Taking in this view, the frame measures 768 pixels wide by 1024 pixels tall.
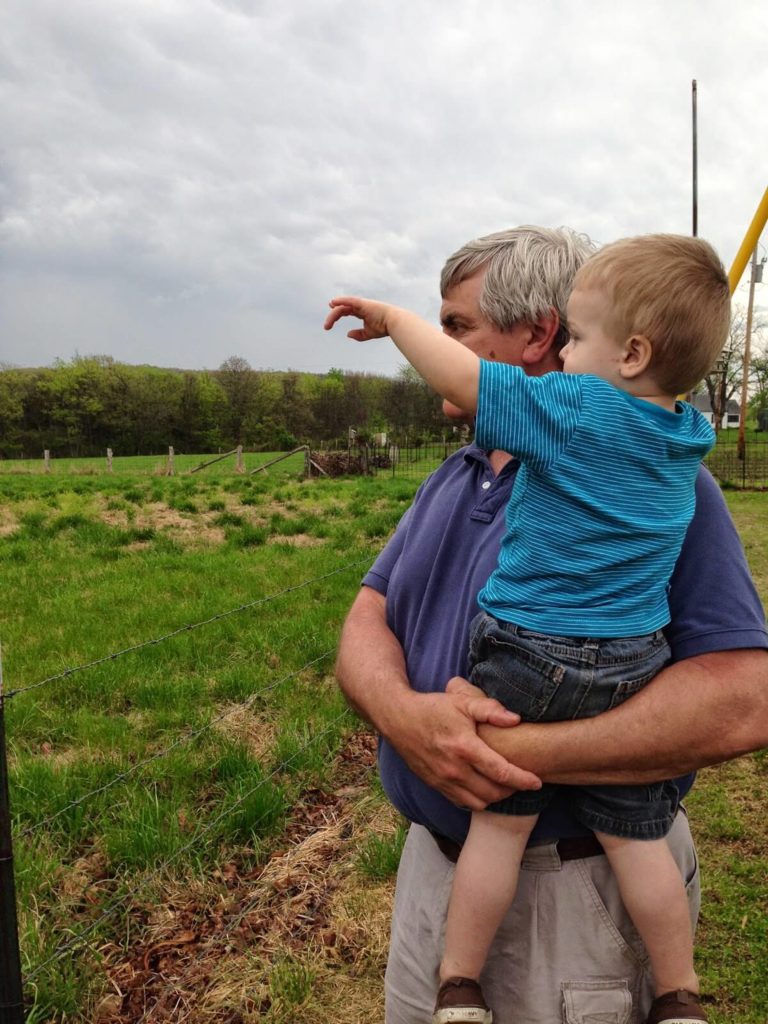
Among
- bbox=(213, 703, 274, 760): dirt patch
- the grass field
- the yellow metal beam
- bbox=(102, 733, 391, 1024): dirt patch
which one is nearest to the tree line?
the yellow metal beam

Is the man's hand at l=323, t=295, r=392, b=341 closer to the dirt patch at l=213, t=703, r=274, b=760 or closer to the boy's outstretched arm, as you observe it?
the boy's outstretched arm

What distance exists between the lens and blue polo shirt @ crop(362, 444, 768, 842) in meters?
1.34

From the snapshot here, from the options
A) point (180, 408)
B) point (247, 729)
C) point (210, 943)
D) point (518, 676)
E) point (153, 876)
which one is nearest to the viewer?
point (518, 676)

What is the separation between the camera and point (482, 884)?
4.50 ft

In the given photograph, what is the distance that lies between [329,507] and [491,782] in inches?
→ 482

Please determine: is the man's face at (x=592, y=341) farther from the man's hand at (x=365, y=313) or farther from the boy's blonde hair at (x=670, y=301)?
the man's hand at (x=365, y=313)

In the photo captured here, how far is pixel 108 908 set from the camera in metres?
2.78

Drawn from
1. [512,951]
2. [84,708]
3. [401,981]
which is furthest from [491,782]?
[84,708]

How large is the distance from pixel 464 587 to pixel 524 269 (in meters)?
0.70

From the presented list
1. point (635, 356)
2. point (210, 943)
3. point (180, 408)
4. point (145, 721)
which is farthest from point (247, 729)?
point (180, 408)

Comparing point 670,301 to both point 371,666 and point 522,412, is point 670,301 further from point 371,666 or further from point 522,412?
Answer: point 371,666

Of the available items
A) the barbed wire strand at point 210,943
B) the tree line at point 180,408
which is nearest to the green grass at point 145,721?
the barbed wire strand at point 210,943

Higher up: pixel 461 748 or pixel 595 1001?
pixel 461 748

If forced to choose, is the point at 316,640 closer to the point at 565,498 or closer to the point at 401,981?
the point at 401,981
